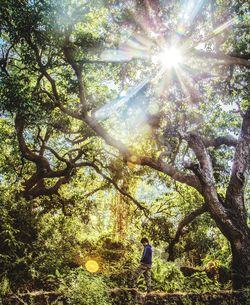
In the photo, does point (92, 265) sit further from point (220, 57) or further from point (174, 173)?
point (220, 57)

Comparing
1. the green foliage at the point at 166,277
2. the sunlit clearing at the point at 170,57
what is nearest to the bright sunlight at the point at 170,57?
the sunlit clearing at the point at 170,57

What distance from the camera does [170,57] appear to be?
12.5m

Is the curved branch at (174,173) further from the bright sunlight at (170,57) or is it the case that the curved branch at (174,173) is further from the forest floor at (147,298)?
the forest floor at (147,298)

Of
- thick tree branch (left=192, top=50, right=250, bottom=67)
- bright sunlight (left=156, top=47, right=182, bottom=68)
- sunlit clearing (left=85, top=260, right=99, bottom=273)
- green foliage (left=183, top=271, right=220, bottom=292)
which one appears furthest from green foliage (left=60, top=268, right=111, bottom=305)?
sunlit clearing (left=85, top=260, right=99, bottom=273)

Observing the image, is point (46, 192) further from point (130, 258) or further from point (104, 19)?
point (104, 19)

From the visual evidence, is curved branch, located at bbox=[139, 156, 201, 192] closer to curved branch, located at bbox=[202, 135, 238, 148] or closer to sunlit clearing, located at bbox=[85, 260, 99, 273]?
curved branch, located at bbox=[202, 135, 238, 148]

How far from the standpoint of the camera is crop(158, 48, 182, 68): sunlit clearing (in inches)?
470

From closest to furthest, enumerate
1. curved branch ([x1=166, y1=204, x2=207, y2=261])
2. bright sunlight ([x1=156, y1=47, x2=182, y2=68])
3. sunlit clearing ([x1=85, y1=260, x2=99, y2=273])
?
1. bright sunlight ([x1=156, y1=47, x2=182, y2=68])
2. curved branch ([x1=166, y1=204, x2=207, y2=261])
3. sunlit clearing ([x1=85, y1=260, x2=99, y2=273])

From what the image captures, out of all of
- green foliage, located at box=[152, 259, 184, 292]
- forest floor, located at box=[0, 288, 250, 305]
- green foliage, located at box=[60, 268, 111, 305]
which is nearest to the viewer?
forest floor, located at box=[0, 288, 250, 305]

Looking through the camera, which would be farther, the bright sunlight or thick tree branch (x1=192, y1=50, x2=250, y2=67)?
the bright sunlight

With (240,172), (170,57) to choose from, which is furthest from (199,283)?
(170,57)

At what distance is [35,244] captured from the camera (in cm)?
977

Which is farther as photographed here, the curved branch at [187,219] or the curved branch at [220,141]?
the curved branch at [220,141]

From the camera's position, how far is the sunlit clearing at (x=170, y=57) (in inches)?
470
